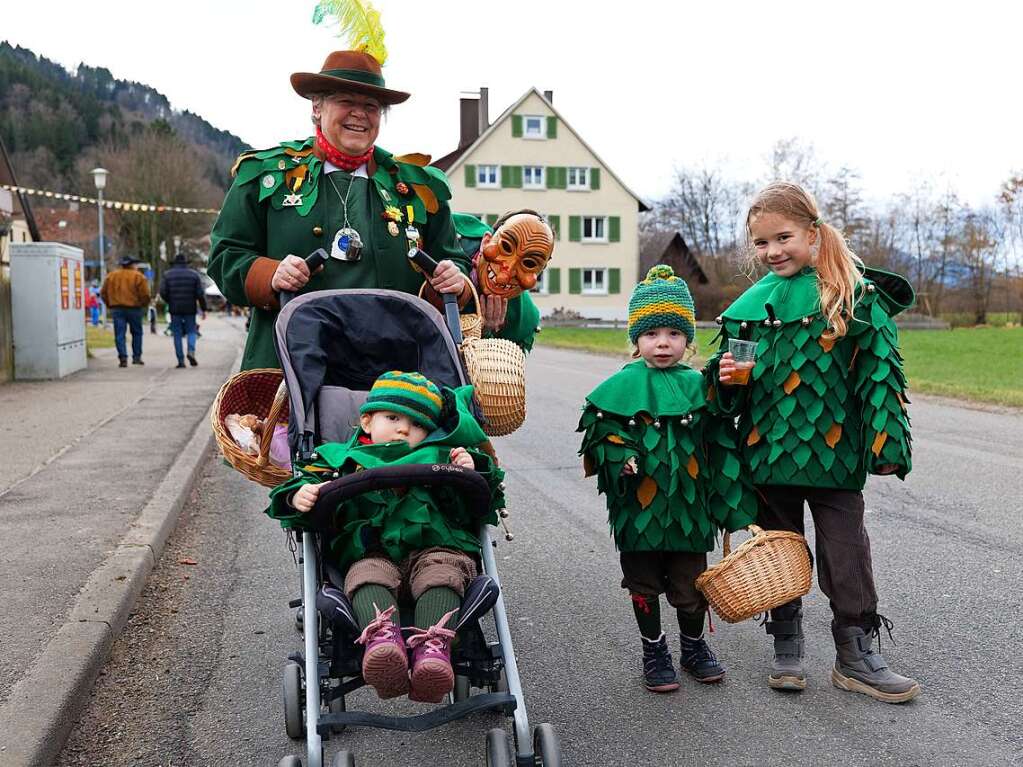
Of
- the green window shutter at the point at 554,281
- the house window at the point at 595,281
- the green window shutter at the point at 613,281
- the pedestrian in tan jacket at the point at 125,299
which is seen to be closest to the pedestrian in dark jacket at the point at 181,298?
the pedestrian in tan jacket at the point at 125,299

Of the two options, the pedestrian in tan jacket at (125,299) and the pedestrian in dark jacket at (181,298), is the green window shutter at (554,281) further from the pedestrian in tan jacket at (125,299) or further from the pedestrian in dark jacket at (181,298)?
the pedestrian in tan jacket at (125,299)

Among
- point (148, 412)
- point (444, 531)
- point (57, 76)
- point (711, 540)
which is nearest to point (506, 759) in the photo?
point (444, 531)

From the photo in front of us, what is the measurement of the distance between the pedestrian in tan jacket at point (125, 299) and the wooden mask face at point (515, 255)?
13.6 m

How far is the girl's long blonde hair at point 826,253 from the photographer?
3521 millimetres

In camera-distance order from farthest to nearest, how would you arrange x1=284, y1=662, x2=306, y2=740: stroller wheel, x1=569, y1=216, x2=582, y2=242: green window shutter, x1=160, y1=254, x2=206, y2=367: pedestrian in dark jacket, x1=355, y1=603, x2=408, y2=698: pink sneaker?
x1=569, y1=216, x2=582, y2=242: green window shutter, x1=160, y1=254, x2=206, y2=367: pedestrian in dark jacket, x1=284, y1=662, x2=306, y2=740: stroller wheel, x1=355, y1=603, x2=408, y2=698: pink sneaker

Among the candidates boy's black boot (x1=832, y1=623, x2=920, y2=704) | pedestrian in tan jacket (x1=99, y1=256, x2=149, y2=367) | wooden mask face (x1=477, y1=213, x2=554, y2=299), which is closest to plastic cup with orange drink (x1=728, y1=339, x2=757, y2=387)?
boy's black boot (x1=832, y1=623, x2=920, y2=704)

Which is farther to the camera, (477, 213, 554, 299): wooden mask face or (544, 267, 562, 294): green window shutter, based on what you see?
(544, 267, 562, 294): green window shutter

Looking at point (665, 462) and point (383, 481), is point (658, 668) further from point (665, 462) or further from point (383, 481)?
point (383, 481)

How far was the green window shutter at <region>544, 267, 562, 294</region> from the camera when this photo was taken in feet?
171

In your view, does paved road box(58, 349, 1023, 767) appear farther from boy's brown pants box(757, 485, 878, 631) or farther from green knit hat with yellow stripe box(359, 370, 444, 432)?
green knit hat with yellow stripe box(359, 370, 444, 432)

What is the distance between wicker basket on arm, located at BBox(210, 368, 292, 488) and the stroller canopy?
0.22 m

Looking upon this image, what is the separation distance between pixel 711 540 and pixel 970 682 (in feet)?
3.62

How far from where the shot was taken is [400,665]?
2.72m

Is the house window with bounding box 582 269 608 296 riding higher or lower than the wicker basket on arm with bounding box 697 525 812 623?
higher
